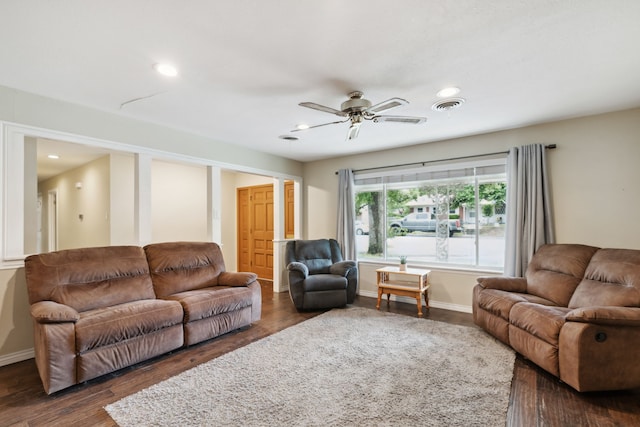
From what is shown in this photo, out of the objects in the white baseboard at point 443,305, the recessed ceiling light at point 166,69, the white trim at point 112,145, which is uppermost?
the recessed ceiling light at point 166,69

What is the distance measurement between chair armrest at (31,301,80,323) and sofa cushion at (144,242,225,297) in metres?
0.97

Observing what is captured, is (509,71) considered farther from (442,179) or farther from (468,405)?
(468,405)

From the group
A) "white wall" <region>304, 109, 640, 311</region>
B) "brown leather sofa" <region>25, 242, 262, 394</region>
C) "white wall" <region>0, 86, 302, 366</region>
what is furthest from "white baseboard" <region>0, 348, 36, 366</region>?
"white wall" <region>304, 109, 640, 311</region>

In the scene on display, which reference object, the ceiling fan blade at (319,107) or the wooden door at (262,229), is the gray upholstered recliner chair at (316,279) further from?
the ceiling fan blade at (319,107)

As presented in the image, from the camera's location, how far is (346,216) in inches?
209

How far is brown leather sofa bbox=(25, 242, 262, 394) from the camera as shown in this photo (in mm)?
2293

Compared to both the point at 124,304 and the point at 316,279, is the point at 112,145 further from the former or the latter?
the point at 316,279

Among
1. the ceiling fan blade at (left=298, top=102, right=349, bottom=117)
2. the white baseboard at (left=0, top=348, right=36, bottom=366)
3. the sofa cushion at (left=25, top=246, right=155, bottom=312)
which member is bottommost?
the white baseboard at (left=0, top=348, right=36, bottom=366)

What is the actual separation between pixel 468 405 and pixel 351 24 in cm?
263

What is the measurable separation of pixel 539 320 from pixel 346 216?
324 cm

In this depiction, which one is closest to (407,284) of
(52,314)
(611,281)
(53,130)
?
(611,281)

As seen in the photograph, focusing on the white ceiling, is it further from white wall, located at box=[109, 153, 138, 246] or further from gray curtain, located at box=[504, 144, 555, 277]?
white wall, located at box=[109, 153, 138, 246]

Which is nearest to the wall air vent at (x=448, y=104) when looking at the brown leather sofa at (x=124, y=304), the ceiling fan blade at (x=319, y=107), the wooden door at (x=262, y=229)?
the ceiling fan blade at (x=319, y=107)

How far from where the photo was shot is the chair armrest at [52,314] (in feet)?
7.32
